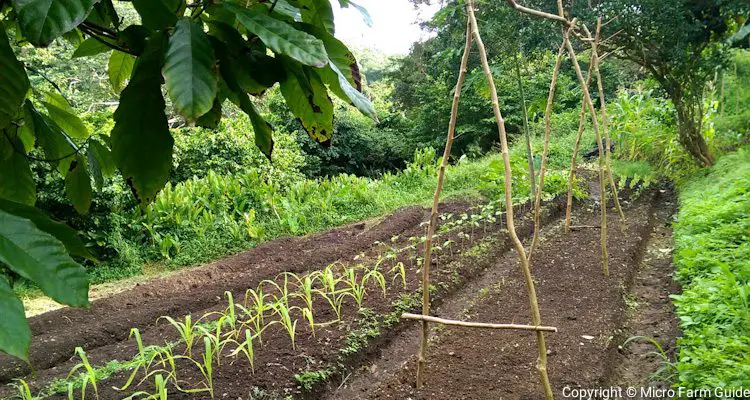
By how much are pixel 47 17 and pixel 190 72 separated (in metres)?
0.13

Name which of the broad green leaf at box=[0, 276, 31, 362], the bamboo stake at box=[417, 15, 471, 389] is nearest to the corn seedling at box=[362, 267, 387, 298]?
the bamboo stake at box=[417, 15, 471, 389]

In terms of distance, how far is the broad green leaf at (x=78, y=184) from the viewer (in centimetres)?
84

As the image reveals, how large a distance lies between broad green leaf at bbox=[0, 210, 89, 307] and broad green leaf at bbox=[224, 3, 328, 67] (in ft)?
0.87

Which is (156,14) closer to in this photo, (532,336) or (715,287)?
(532,336)

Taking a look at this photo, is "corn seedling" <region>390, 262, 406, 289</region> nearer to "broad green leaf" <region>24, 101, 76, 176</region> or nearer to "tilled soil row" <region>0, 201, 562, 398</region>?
"tilled soil row" <region>0, 201, 562, 398</region>

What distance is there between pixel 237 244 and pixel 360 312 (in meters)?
3.16

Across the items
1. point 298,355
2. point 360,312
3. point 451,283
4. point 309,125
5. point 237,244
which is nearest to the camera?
point 309,125

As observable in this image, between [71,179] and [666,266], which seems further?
[666,266]

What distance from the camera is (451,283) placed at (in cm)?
385

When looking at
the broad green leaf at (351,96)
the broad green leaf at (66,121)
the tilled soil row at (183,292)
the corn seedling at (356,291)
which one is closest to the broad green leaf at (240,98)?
the broad green leaf at (351,96)

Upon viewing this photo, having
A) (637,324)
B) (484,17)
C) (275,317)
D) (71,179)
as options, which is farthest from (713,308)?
(484,17)

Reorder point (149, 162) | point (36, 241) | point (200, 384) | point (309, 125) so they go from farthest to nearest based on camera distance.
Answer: point (200, 384)
point (309, 125)
point (149, 162)
point (36, 241)

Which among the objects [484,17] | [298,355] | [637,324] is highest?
[484,17]

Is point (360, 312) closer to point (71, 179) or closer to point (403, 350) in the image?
point (403, 350)
